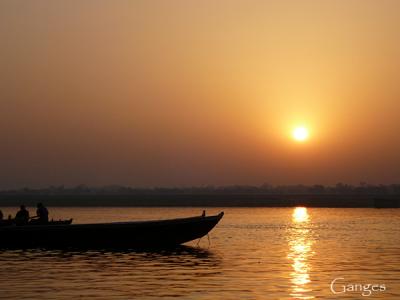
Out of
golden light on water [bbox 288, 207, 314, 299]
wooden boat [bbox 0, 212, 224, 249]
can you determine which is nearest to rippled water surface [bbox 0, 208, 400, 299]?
golden light on water [bbox 288, 207, 314, 299]

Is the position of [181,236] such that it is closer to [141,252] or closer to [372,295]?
[141,252]

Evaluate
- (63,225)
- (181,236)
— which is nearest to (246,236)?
(181,236)

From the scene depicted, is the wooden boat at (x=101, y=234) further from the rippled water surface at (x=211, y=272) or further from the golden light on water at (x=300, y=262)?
the golden light on water at (x=300, y=262)

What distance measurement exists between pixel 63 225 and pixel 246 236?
1800 centimetres

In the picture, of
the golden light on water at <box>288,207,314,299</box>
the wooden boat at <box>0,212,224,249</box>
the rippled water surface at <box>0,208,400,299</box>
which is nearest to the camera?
the rippled water surface at <box>0,208,400,299</box>

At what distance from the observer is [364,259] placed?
38.6 meters

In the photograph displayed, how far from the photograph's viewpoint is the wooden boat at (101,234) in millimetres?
43031

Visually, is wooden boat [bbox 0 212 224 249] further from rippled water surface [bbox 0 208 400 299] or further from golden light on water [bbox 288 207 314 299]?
golden light on water [bbox 288 207 314 299]

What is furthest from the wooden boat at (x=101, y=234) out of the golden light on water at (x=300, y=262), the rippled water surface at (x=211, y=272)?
the golden light on water at (x=300, y=262)

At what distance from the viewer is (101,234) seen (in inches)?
1705

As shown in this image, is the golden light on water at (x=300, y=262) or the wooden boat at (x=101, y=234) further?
the wooden boat at (x=101, y=234)

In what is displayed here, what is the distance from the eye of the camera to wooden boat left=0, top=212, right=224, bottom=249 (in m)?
43.0

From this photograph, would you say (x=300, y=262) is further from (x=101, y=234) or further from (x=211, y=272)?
(x=101, y=234)

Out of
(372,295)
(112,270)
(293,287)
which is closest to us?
(372,295)
